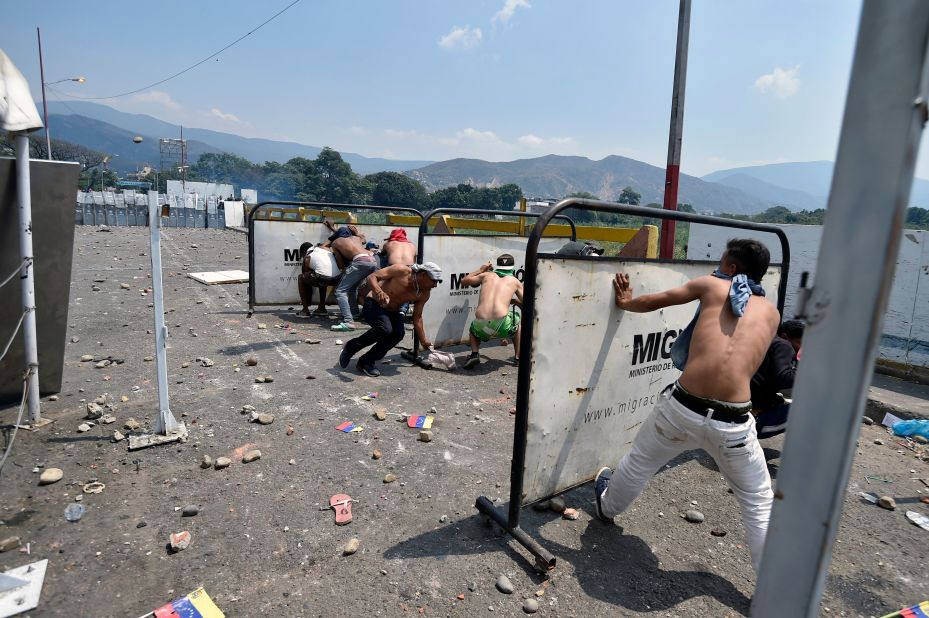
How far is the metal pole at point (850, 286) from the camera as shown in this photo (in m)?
0.91

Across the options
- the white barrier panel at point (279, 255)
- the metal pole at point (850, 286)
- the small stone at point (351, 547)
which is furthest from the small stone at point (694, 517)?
the white barrier panel at point (279, 255)

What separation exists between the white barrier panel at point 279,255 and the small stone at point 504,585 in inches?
246

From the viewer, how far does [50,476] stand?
10.5 ft

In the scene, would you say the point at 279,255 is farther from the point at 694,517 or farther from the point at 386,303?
the point at 694,517

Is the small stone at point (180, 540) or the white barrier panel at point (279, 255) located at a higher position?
the white barrier panel at point (279, 255)

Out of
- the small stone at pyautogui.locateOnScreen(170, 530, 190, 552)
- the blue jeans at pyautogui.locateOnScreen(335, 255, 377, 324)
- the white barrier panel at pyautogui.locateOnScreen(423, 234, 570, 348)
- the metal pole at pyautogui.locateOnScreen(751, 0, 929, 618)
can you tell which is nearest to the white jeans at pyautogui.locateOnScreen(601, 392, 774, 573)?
the metal pole at pyautogui.locateOnScreen(751, 0, 929, 618)

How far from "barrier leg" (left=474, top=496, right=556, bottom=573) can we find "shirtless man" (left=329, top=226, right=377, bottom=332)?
4.88m

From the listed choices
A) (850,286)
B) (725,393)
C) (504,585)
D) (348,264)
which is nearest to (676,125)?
(348,264)

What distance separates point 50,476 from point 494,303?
4163 mm

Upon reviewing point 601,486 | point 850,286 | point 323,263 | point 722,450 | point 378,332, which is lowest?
point 601,486

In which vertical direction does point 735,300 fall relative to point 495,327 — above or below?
above

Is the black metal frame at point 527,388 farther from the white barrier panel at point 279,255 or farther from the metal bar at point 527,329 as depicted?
the white barrier panel at point 279,255

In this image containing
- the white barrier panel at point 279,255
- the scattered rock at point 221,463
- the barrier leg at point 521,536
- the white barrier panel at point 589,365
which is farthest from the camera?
the white barrier panel at point 279,255

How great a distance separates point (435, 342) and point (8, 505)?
4167mm
